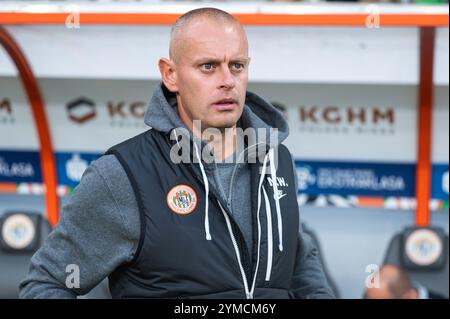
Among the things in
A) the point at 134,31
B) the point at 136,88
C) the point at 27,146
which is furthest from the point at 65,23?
the point at 27,146

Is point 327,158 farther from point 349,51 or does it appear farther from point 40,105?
point 40,105

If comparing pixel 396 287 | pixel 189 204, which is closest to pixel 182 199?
pixel 189 204

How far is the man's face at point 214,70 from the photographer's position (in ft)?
5.35

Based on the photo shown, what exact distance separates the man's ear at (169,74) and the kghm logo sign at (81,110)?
8.22ft

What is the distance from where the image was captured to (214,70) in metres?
1.66

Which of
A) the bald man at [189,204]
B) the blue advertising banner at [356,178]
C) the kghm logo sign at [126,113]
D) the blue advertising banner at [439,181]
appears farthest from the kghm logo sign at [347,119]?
the bald man at [189,204]

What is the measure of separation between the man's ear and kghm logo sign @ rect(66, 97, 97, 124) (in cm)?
250

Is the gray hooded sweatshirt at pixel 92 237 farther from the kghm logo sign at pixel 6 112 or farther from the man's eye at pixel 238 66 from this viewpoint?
the kghm logo sign at pixel 6 112

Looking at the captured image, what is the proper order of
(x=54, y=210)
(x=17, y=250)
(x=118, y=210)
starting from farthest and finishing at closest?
(x=54, y=210) < (x=17, y=250) < (x=118, y=210)

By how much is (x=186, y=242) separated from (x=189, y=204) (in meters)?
0.08

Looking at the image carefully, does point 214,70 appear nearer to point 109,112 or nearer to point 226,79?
point 226,79

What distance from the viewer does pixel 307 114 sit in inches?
159
